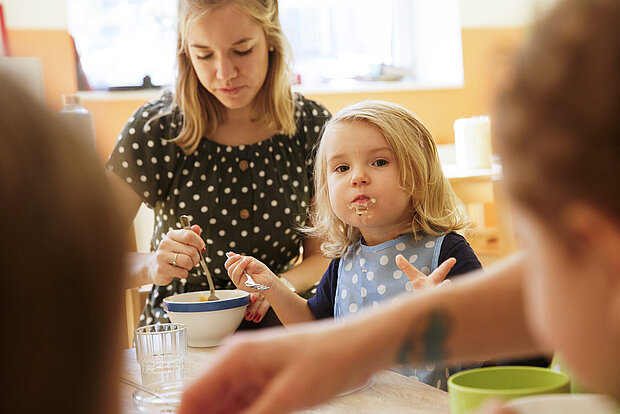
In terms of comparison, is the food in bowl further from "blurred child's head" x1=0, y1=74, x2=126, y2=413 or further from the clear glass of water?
"blurred child's head" x1=0, y1=74, x2=126, y2=413

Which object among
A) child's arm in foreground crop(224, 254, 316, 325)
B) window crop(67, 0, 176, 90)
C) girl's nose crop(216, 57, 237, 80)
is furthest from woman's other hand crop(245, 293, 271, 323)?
window crop(67, 0, 176, 90)

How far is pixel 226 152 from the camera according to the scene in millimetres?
1937

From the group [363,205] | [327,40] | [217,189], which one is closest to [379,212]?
[363,205]

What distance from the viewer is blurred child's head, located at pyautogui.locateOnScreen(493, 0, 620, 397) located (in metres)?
0.33

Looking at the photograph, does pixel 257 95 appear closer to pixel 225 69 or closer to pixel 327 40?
pixel 225 69

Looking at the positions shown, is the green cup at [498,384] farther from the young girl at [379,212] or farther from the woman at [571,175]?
the young girl at [379,212]

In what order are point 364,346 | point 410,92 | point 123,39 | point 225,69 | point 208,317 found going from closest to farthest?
point 364,346
point 208,317
point 225,69
point 123,39
point 410,92

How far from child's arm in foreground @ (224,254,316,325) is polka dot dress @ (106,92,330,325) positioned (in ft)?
1.04

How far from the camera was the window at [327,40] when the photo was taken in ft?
13.2

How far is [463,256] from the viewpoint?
144cm

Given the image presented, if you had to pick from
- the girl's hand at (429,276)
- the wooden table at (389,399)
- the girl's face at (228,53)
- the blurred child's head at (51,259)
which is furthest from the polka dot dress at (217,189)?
the blurred child's head at (51,259)

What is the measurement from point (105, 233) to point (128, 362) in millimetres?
907

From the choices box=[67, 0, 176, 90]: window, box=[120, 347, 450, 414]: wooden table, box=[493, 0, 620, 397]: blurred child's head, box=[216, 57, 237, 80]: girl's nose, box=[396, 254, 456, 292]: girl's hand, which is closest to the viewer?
box=[493, 0, 620, 397]: blurred child's head

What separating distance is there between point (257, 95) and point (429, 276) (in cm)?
96
